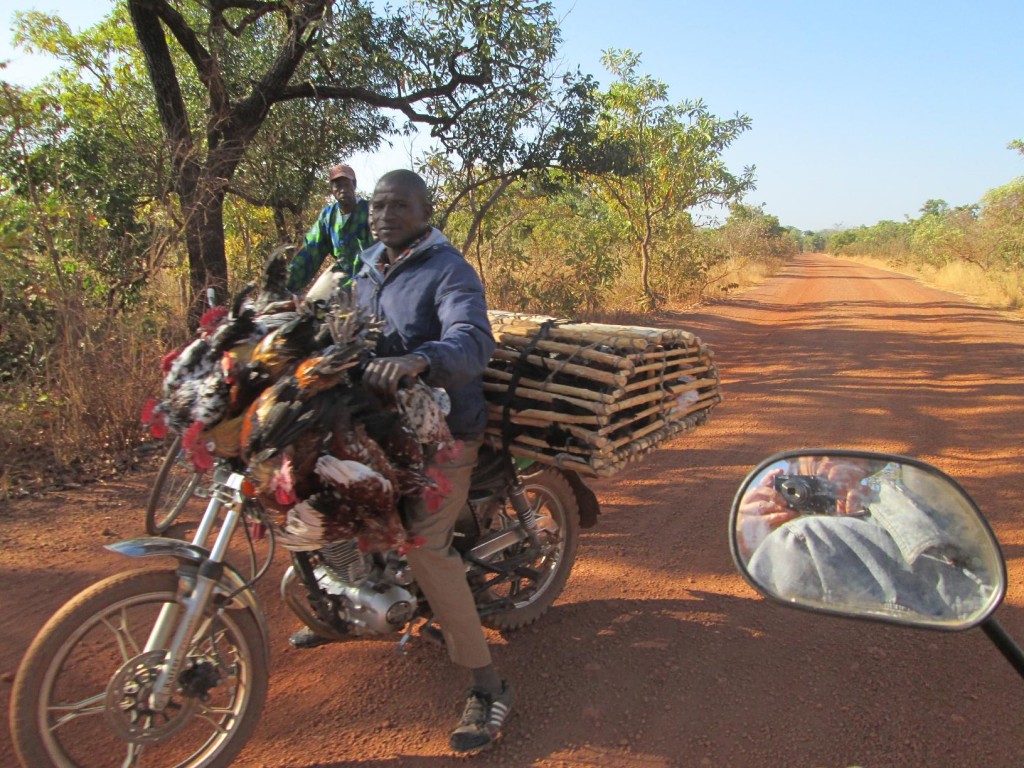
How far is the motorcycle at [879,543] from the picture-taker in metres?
1.41

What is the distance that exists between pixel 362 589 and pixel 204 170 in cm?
498

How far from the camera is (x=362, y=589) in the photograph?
2.50 metres

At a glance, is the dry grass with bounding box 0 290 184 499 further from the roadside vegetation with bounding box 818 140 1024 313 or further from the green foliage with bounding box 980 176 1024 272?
the green foliage with bounding box 980 176 1024 272

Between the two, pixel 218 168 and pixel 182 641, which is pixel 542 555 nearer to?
pixel 182 641

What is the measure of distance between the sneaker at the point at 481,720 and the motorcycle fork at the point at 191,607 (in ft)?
3.12

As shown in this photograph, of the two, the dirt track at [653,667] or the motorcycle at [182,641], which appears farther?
the dirt track at [653,667]

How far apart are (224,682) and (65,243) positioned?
448 centimetres

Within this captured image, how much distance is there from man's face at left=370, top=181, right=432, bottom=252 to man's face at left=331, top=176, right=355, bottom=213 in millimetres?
2049

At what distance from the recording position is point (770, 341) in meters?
11.4

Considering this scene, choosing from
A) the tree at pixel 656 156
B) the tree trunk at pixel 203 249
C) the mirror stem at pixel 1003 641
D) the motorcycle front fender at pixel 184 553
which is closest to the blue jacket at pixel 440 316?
the motorcycle front fender at pixel 184 553

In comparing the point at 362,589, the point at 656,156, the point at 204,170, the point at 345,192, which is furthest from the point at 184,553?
the point at 656,156

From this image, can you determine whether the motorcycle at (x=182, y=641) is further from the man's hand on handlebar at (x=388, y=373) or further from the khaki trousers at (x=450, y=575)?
the man's hand on handlebar at (x=388, y=373)

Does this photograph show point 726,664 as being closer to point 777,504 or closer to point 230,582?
point 777,504


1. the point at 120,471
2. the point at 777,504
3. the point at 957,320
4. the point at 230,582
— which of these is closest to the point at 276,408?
the point at 230,582
